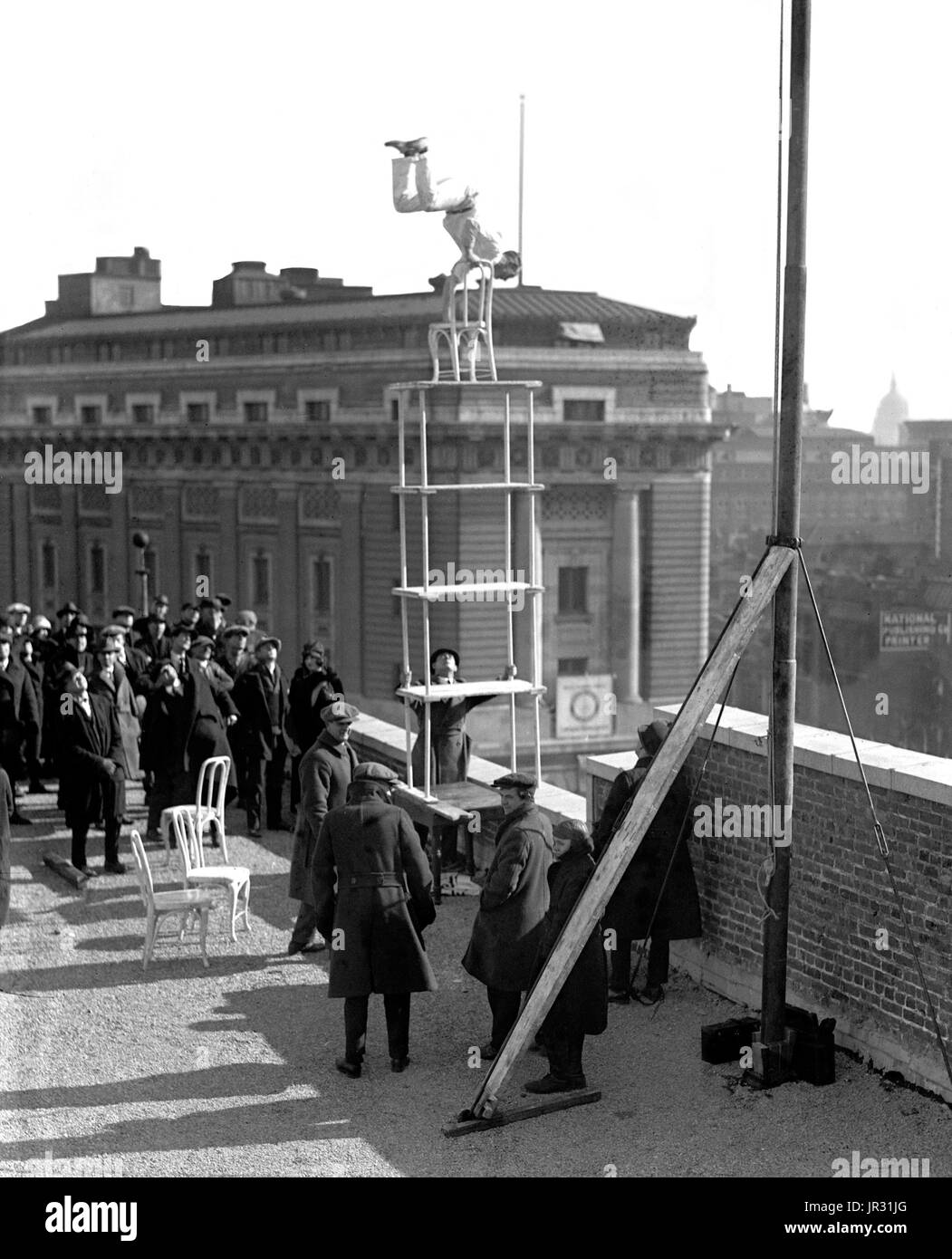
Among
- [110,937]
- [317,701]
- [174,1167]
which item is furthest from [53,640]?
[174,1167]

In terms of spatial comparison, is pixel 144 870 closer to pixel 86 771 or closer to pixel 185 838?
pixel 185 838

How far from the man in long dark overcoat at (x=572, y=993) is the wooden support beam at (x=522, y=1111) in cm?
11

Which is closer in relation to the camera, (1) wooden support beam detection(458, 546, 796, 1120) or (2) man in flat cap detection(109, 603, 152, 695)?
(1) wooden support beam detection(458, 546, 796, 1120)

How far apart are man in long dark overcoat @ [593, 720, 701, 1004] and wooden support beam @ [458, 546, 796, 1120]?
1.25m

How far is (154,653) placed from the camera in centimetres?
1673

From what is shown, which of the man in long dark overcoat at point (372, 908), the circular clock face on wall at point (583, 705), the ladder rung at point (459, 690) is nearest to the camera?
the man in long dark overcoat at point (372, 908)

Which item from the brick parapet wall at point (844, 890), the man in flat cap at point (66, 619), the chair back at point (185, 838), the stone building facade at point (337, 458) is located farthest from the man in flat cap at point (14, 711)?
the stone building facade at point (337, 458)

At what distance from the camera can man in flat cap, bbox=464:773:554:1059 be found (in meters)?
8.18

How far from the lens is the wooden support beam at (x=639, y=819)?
25.1ft

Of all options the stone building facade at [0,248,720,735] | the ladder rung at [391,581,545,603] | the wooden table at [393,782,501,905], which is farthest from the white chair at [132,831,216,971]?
the stone building facade at [0,248,720,735]

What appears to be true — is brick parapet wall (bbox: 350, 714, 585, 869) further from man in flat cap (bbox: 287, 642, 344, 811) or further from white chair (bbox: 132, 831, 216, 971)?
white chair (bbox: 132, 831, 216, 971)

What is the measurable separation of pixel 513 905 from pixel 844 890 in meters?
1.74

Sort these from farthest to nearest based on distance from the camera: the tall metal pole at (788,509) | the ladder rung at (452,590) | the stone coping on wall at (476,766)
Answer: the stone coping on wall at (476,766)
the ladder rung at (452,590)
the tall metal pole at (788,509)

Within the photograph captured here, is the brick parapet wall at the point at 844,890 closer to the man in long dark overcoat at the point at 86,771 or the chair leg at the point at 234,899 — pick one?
the chair leg at the point at 234,899
